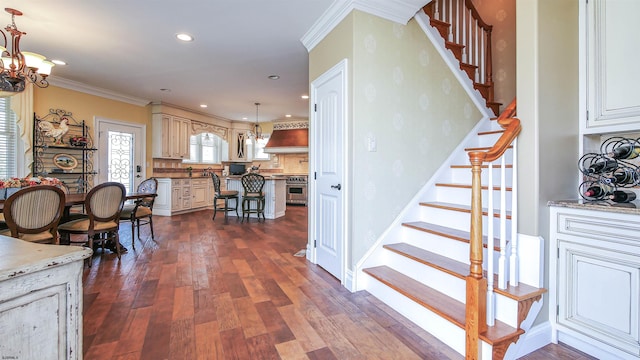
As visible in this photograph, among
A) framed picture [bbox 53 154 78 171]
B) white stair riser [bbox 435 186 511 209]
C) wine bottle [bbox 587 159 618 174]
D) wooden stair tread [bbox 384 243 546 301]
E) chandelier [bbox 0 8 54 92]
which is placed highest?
chandelier [bbox 0 8 54 92]

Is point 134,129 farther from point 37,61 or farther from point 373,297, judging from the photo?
point 373,297

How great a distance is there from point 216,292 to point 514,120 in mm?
2513

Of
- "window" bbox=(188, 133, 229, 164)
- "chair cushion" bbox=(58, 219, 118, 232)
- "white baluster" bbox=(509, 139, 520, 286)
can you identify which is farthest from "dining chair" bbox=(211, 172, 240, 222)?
"white baluster" bbox=(509, 139, 520, 286)

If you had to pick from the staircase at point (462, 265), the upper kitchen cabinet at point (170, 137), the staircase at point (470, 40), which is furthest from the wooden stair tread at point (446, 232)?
the upper kitchen cabinet at point (170, 137)

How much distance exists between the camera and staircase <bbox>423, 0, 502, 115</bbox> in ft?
10.7

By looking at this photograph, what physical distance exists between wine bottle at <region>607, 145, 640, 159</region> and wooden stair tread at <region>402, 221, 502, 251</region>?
84 cm

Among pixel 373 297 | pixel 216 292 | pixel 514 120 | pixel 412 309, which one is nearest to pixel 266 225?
pixel 216 292

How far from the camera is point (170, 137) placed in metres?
6.77

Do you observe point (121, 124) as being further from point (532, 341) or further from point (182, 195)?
point (532, 341)

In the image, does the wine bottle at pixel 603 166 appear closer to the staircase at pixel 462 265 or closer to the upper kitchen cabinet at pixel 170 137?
the staircase at pixel 462 265

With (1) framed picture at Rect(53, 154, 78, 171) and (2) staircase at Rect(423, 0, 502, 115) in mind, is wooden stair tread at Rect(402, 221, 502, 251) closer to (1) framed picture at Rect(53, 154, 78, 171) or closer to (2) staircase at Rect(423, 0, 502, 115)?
(2) staircase at Rect(423, 0, 502, 115)

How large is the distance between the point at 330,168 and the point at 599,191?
197 cm

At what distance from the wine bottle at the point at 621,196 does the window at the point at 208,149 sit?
25.2 feet

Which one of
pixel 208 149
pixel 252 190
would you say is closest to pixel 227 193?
pixel 252 190
